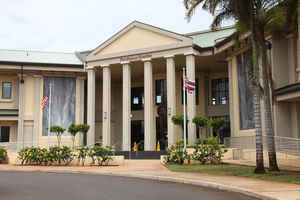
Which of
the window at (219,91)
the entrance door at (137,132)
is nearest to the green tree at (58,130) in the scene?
the entrance door at (137,132)

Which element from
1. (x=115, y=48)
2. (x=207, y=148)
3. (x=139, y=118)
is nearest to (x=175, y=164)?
(x=207, y=148)

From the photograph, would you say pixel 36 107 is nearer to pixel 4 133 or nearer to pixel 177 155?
pixel 4 133

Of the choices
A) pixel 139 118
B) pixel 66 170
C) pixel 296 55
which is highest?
pixel 296 55

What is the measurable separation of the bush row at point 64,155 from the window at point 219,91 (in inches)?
635

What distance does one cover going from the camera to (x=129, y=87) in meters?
34.3

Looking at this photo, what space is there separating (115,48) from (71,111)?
8824 millimetres

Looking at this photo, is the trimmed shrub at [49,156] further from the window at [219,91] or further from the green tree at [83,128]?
the window at [219,91]

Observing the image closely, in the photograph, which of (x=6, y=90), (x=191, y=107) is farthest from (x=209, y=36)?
(x=6, y=90)

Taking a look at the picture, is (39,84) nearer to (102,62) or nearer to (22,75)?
(22,75)

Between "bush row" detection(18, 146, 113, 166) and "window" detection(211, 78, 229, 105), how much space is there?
16.1m

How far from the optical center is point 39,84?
38500 millimetres

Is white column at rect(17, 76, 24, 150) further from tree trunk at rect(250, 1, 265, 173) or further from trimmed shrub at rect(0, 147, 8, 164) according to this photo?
tree trunk at rect(250, 1, 265, 173)

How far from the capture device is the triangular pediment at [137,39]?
32.7 m

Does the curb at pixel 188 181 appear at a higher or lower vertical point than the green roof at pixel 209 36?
lower
